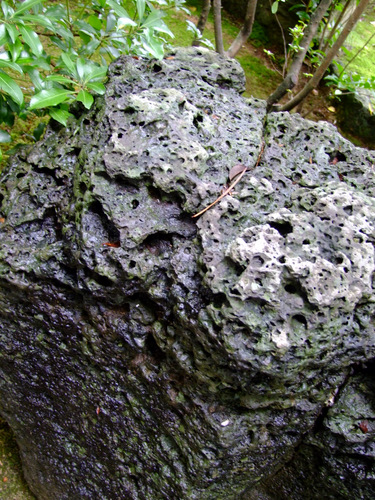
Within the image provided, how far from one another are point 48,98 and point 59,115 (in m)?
0.10

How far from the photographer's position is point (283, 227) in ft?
4.87

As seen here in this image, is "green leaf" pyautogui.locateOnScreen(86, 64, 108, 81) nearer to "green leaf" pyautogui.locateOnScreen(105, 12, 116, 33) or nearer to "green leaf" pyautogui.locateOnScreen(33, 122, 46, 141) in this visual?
"green leaf" pyautogui.locateOnScreen(105, 12, 116, 33)

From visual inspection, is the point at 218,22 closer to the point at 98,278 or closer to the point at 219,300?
the point at 98,278

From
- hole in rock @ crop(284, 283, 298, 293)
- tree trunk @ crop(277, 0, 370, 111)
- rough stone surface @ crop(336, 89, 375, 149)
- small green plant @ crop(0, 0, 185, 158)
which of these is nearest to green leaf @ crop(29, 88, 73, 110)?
small green plant @ crop(0, 0, 185, 158)

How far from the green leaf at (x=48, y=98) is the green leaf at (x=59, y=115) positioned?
0.22ft

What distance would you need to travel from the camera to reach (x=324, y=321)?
4.27ft

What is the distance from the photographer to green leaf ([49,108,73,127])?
177cm

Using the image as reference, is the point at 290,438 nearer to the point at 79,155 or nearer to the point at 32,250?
the point at 32,250

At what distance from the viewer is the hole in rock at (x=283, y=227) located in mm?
A: 1459

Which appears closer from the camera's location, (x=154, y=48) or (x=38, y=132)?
(x=154, y=48)

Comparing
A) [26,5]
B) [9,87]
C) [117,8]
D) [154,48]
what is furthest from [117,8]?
[9,87]

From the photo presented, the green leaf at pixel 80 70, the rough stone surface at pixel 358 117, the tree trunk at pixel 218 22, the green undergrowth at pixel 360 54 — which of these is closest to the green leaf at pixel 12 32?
the green leaf at pixel 80 70

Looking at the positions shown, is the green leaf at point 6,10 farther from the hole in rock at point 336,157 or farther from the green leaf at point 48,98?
the hole in rock at point 336,157

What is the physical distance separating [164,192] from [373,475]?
4.86 feet
